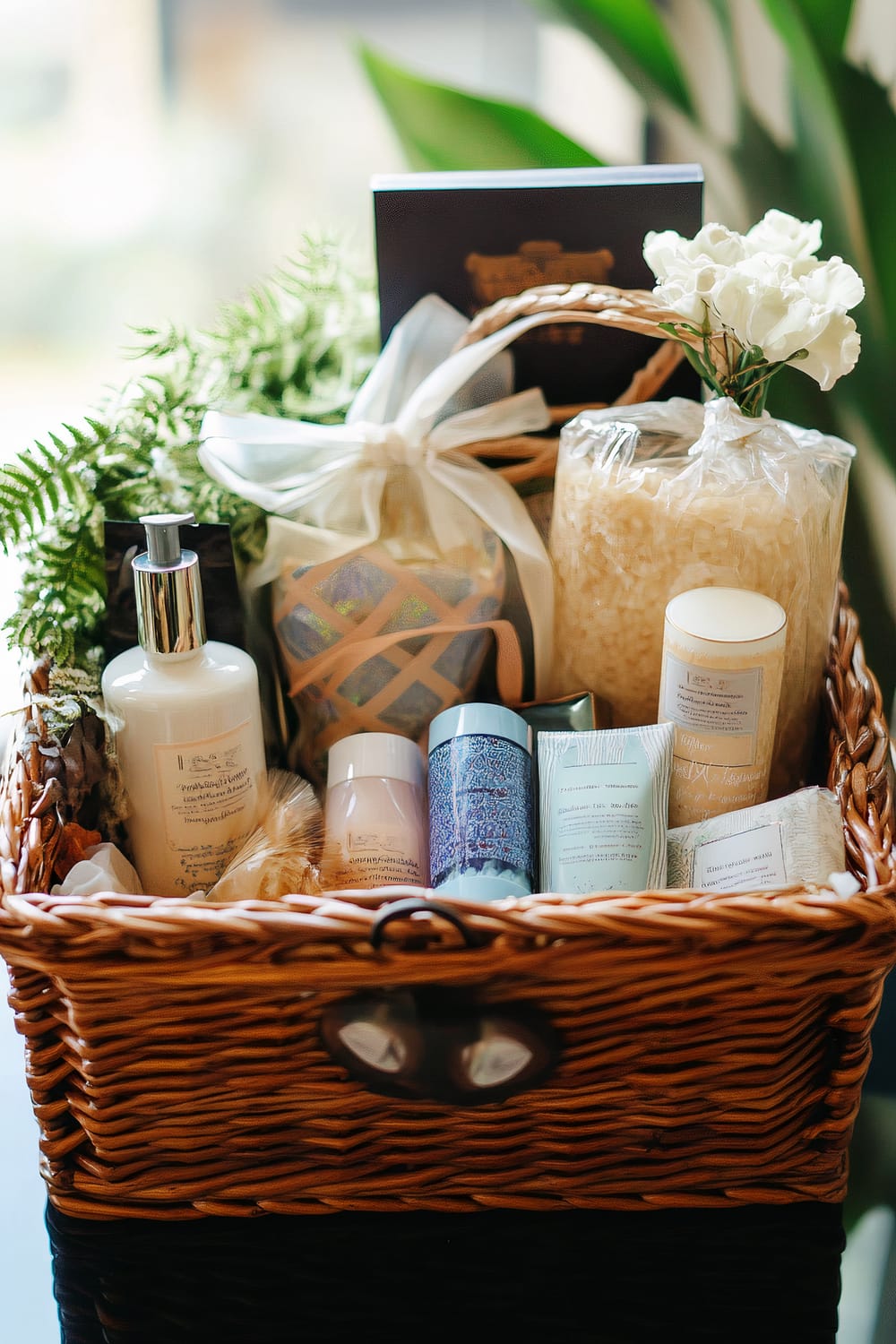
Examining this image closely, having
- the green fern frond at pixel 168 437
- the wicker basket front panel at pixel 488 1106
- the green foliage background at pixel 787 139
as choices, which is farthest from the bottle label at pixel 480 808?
the green foliage background at pixel 787 139

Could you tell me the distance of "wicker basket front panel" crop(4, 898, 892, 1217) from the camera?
518 millimetres

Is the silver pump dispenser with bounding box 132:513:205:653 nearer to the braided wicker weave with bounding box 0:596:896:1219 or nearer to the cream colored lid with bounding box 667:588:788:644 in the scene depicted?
the braided wicker weave with bounding box 0:596:896:1219

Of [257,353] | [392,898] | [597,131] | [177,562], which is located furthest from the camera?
[597,131]

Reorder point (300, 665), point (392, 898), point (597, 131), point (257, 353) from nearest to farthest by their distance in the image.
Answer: point (392, 898) → point (300, 665) → point (257, 353) → point (597, 131)

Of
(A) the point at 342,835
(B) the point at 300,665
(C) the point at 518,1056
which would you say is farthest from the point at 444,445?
(C) the point at 518,1056

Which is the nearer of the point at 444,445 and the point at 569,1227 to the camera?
the point at 569,1227

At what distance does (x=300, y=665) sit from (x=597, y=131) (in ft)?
2.66

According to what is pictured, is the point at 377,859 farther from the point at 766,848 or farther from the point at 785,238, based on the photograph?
the point at 785,238

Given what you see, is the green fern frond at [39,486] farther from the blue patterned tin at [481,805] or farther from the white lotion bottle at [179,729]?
the blue patterned tin at [481,805]

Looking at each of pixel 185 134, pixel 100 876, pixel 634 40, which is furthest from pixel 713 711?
pixel 185 134

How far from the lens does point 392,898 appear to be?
527mm

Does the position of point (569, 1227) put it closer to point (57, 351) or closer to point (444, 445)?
point (444, 445)

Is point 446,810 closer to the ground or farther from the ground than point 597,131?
closer to the ground

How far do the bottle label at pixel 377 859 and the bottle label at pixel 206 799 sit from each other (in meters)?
0.07
